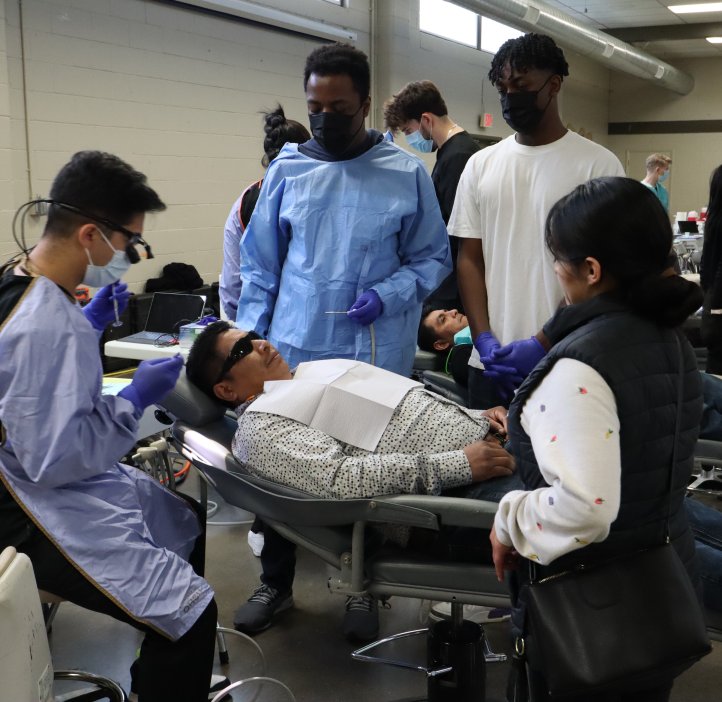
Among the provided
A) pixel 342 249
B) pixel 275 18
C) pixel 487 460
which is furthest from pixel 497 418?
pixel 275 18

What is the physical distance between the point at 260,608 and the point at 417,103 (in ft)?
7.18

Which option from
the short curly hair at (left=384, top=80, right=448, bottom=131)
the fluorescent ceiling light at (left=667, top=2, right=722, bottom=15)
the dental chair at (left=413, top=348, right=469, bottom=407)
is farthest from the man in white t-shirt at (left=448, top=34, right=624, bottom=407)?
the fluorescent ceiling light at (left=667, top=2, right=722, bottom=15)

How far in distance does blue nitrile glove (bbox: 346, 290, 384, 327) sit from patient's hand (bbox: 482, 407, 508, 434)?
39 cm

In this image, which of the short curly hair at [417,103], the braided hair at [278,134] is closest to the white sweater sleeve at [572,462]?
the braided hair at [278,134]

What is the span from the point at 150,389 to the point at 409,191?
930 millimetres

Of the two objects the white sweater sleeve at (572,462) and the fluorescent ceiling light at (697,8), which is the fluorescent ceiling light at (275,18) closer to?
the fluorescent ceiling light at (697,8)

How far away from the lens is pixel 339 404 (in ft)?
6.18

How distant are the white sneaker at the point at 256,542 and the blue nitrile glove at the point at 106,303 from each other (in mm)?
1163

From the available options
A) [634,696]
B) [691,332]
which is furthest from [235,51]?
Result: [634,696]

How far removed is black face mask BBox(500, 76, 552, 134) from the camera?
209 cm

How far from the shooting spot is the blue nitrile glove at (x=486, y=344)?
211cm

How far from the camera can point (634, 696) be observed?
4.17 ft

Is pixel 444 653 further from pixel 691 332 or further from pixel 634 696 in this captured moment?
pixel 691 332

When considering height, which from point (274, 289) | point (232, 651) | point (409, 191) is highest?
point (409, 191)
